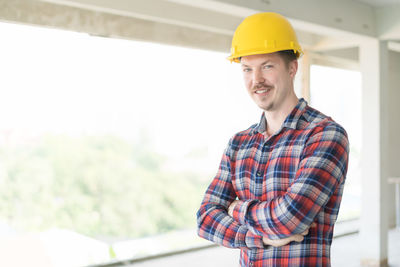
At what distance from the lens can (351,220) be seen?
801cm

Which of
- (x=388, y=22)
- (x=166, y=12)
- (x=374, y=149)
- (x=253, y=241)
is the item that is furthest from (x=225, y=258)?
(x=253, y=241)

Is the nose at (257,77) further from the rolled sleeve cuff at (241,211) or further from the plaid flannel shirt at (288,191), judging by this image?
the rolled sleeve cuff at (241,211)

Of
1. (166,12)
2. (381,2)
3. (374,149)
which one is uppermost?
(381,2)

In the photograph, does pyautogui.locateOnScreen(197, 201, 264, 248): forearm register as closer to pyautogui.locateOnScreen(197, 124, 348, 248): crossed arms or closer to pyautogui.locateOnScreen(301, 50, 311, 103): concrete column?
pyautogui.locateOnScreen(197, 124, 348, 248): crossed arms

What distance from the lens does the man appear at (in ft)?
5.00

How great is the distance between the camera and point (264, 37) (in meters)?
1.71

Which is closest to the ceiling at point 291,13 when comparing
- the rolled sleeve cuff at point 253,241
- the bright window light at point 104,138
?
the bright window light at point 104,138

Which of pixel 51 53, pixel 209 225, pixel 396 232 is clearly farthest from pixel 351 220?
pixel 209 225

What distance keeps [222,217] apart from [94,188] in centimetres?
1027

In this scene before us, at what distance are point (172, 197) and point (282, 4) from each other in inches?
363

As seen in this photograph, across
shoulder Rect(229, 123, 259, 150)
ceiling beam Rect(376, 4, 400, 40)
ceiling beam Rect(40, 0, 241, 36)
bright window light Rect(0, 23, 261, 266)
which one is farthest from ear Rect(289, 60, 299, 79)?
ceiling beam Rect(376, 4, 400, 40)

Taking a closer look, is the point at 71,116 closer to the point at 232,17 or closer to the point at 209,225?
the point at 232,17

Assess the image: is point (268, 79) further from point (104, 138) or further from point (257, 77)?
point (104, 138)

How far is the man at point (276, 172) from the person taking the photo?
152cm
